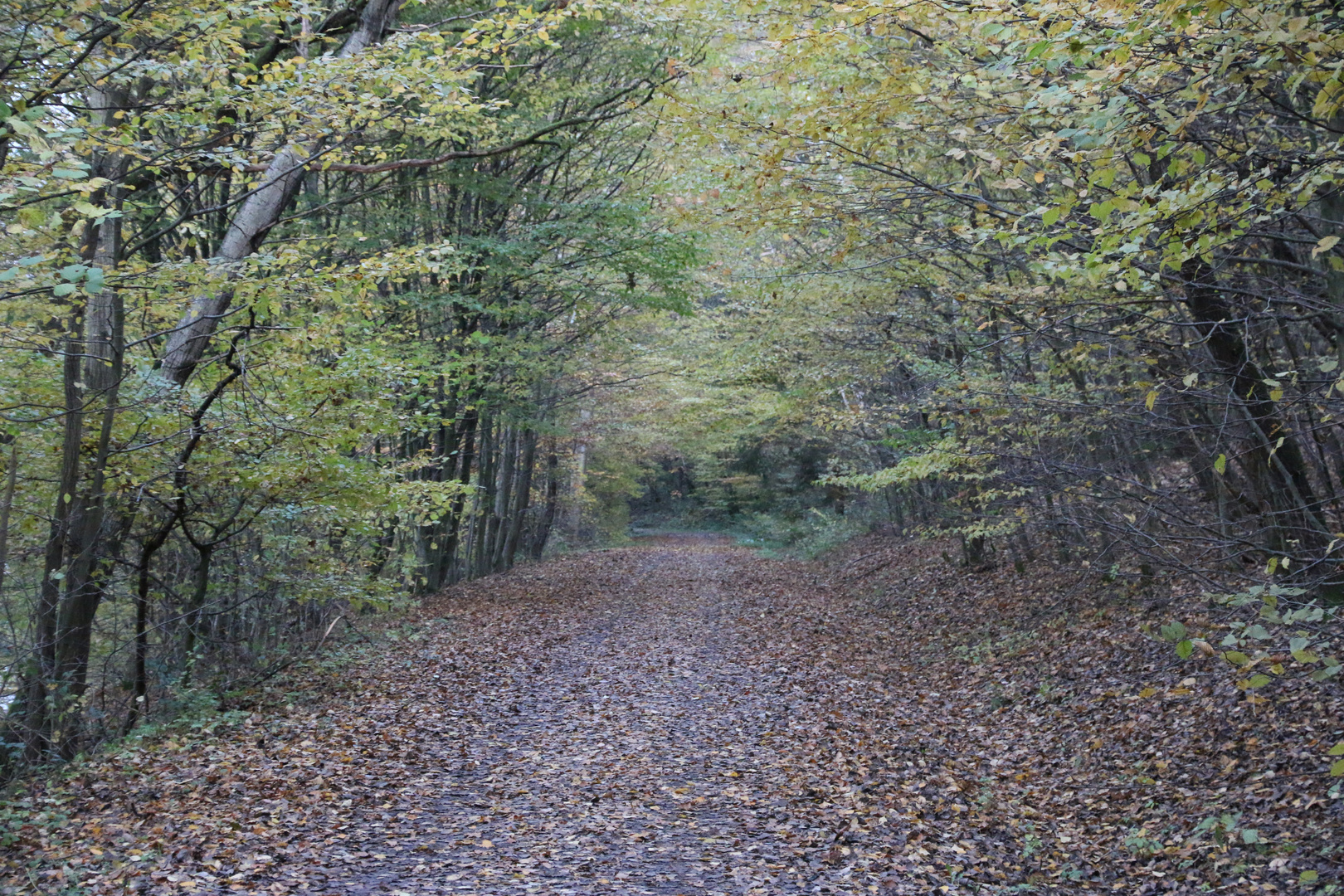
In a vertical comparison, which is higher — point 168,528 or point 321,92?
point 321,92

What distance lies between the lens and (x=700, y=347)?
23.0 metres

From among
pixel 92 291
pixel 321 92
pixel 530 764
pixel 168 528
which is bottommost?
pixel 530 764

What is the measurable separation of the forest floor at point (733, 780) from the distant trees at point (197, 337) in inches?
48.9

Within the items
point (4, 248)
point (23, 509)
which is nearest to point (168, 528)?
point (23, 509)

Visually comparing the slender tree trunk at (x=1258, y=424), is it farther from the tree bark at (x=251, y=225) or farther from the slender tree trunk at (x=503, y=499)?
the slender tree trunk at (x=503, y=499)

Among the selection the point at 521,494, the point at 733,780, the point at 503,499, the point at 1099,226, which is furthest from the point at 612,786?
the point at 521,494

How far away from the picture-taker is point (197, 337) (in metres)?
6.74

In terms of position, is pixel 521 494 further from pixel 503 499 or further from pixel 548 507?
pixel 548 507

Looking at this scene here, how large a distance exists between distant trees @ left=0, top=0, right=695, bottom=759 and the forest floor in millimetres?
1242

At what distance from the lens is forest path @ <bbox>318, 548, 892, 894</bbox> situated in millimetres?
5242

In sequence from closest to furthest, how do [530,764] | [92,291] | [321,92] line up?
[92,291], [321,92], [530,764]

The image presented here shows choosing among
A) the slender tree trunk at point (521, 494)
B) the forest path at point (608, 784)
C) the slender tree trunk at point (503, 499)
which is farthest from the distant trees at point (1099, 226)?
the slender tree trunk at point (521, 494)

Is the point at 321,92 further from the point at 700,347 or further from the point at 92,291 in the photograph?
the point at 700,347

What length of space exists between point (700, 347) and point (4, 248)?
17.7m
